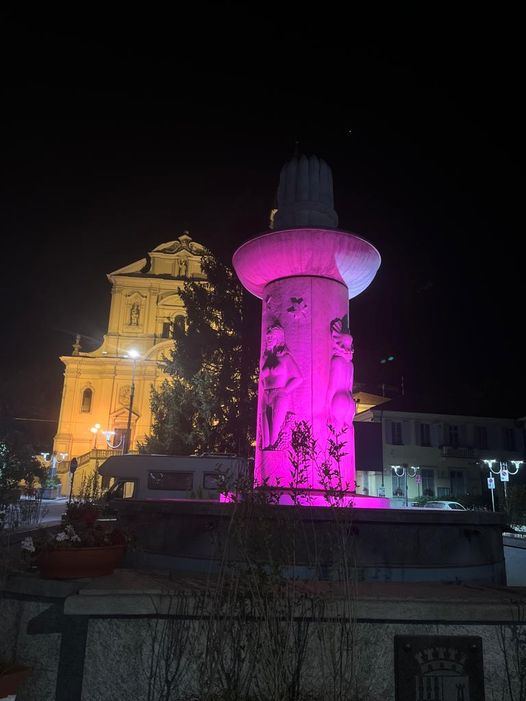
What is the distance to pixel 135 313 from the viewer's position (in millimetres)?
52094

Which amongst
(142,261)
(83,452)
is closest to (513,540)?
(83,452)

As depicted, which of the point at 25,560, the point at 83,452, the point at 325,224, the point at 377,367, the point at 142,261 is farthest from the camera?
the point at 377,367

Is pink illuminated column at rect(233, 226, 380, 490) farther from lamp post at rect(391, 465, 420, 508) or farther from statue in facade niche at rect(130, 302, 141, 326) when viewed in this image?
statue in facade niche at rect(130, 302, 141, 326)

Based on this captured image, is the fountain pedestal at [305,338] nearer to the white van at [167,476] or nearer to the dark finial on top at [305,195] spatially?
the dark finial on top at [305,195]

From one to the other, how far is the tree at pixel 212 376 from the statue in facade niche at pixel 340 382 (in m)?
14.7

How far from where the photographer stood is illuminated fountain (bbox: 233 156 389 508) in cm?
988

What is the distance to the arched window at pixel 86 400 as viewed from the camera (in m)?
49.8

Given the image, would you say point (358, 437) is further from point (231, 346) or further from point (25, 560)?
point (25, 560)

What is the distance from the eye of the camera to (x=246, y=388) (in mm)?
27422

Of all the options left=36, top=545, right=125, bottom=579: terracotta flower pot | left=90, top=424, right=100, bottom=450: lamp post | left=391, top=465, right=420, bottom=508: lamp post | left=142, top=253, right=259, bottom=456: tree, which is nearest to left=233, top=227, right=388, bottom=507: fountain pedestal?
left=36, top=545, right=125, bottom=579: terracotta flower pot

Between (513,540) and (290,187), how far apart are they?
12.3m

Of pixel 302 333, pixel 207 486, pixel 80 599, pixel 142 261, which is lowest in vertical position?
pixel 80 599

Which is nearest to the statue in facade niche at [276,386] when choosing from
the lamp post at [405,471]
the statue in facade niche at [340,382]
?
the statue in facade niche at [340,382]

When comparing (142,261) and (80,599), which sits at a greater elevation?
(142,261)
